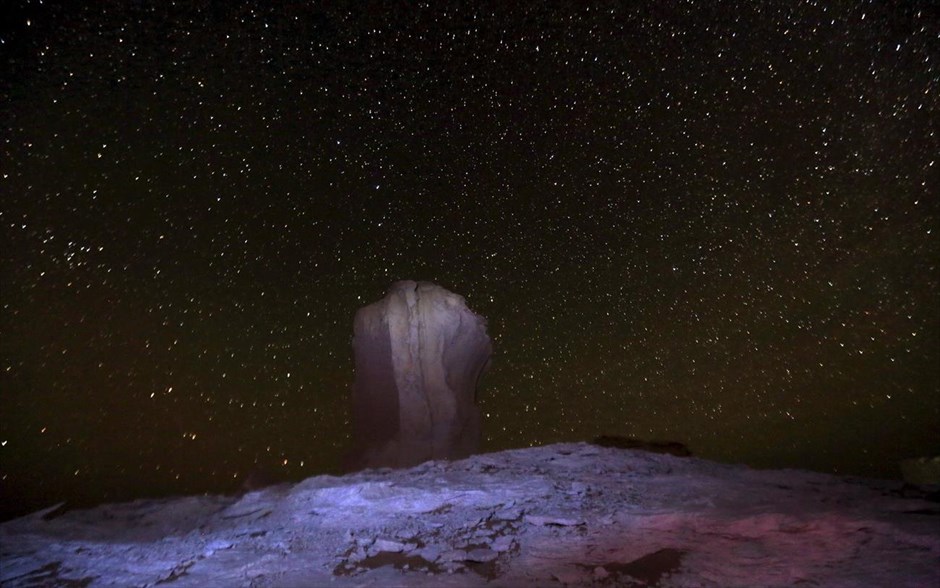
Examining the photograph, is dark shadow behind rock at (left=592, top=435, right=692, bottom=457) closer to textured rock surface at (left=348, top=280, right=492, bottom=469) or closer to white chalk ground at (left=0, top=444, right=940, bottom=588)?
A: white chalk ground at (left=0, top=444, right=940, bottom=588)

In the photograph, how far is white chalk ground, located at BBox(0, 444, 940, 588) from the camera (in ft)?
12.8

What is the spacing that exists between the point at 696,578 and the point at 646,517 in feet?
4.51

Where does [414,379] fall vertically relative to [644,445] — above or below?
Result: above

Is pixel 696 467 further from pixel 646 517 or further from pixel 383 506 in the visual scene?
pixel 383 506

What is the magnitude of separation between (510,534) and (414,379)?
4287 mm

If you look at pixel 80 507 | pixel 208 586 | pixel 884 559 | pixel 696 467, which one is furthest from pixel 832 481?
pixel 80 507

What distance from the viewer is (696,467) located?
23.4 feet

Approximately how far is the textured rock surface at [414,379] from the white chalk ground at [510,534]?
5.69 ft

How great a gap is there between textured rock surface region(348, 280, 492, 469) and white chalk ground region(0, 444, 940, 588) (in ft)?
5.69

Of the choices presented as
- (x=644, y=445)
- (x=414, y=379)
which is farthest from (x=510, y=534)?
(x=414, y=379)

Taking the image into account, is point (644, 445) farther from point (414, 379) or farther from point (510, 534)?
point (510, 534)

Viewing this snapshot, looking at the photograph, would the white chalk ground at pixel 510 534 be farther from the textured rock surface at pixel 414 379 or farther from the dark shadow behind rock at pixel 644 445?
the textured rock surface at pixel 414 379

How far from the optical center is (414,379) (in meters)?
8.93

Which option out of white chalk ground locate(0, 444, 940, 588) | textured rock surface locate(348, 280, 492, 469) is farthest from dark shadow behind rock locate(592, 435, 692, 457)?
textured rock surface locate(348, 280, 492, 469)
